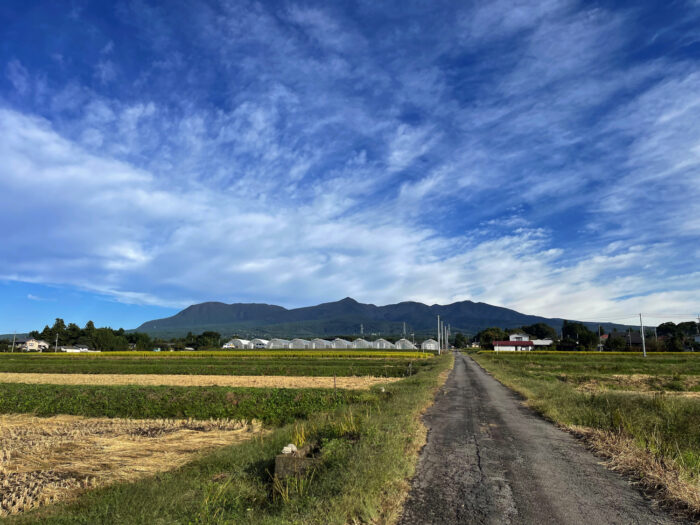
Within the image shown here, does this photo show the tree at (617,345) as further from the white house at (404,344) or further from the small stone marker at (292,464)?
the small stone marker at (292,464)

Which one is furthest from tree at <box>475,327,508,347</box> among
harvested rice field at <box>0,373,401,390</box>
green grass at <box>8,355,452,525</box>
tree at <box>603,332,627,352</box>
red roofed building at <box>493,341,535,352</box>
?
green grass at <box>8,355,452,525</box>

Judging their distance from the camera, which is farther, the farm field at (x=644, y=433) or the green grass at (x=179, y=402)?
the green grass at (x=179, y=402)

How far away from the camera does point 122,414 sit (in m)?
21.3

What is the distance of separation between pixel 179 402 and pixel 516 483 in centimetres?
1934

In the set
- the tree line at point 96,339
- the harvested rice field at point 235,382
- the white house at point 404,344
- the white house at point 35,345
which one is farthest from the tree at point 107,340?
the white house at point 404,344

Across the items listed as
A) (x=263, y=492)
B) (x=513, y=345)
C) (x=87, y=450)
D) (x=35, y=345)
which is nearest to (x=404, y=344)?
(x=513, y=345)

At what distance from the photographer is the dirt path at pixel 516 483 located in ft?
22.1

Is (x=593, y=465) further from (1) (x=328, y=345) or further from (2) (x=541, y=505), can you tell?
(1) (x=328, y=345)

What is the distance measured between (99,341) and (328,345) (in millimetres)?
91800

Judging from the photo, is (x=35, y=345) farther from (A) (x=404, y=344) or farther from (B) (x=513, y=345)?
(B) (x=513, y=345)

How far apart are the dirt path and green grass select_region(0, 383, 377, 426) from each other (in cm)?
913

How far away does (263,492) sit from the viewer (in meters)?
8.58

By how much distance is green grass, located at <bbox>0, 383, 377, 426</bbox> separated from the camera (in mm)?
20547

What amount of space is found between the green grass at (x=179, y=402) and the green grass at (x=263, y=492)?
9.29 metres
